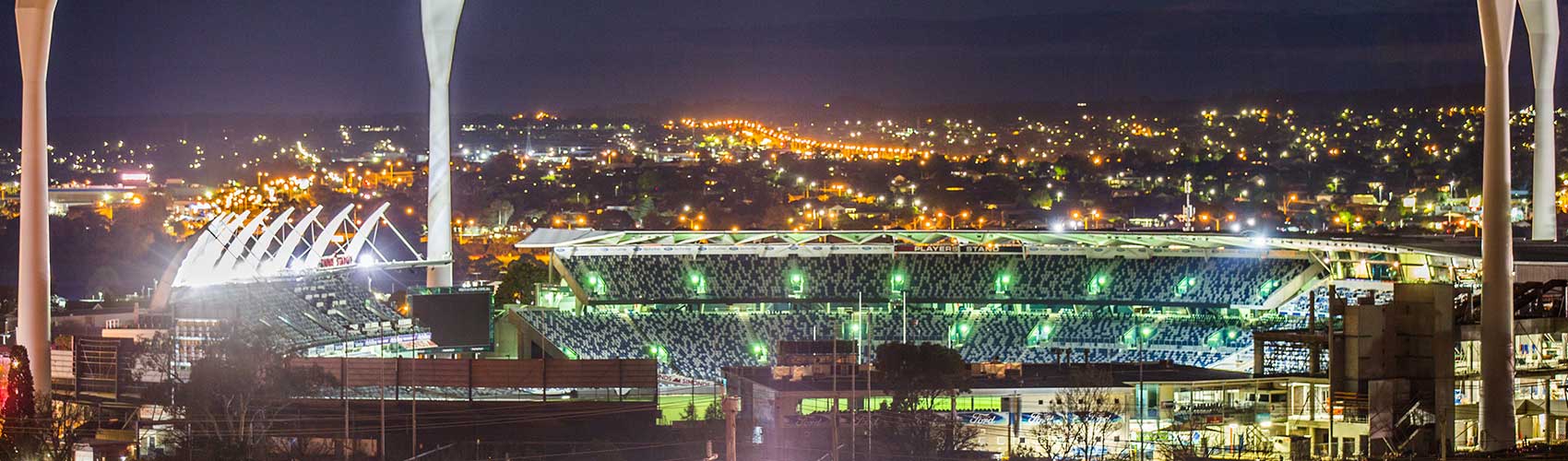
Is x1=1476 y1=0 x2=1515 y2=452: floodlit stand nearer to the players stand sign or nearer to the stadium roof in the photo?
the stadium roof

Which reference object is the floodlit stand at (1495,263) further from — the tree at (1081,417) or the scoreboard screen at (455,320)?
the scoreboard screen at (455,320)

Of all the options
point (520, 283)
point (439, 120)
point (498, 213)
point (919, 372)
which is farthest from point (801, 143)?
point (919, 372)

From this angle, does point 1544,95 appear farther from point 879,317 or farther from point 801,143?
point 801,143

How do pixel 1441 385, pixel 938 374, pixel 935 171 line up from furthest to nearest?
pixel 935 171 < pixel 938 374 < pixel 1441 385

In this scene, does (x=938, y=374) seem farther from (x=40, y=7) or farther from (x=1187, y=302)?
(x=1187, y=302)

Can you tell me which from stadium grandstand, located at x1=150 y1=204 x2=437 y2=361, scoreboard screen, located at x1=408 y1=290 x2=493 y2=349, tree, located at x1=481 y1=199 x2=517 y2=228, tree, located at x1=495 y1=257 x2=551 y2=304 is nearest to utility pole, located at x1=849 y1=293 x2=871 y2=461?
scoreboard screen, located at x1=408 y1=290 x2=493 y2=349

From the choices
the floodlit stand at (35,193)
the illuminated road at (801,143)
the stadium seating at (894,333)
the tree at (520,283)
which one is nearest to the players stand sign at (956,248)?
the stadium seating at (894,333)

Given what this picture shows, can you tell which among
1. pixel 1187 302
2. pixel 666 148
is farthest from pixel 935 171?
pixel 1187 302
